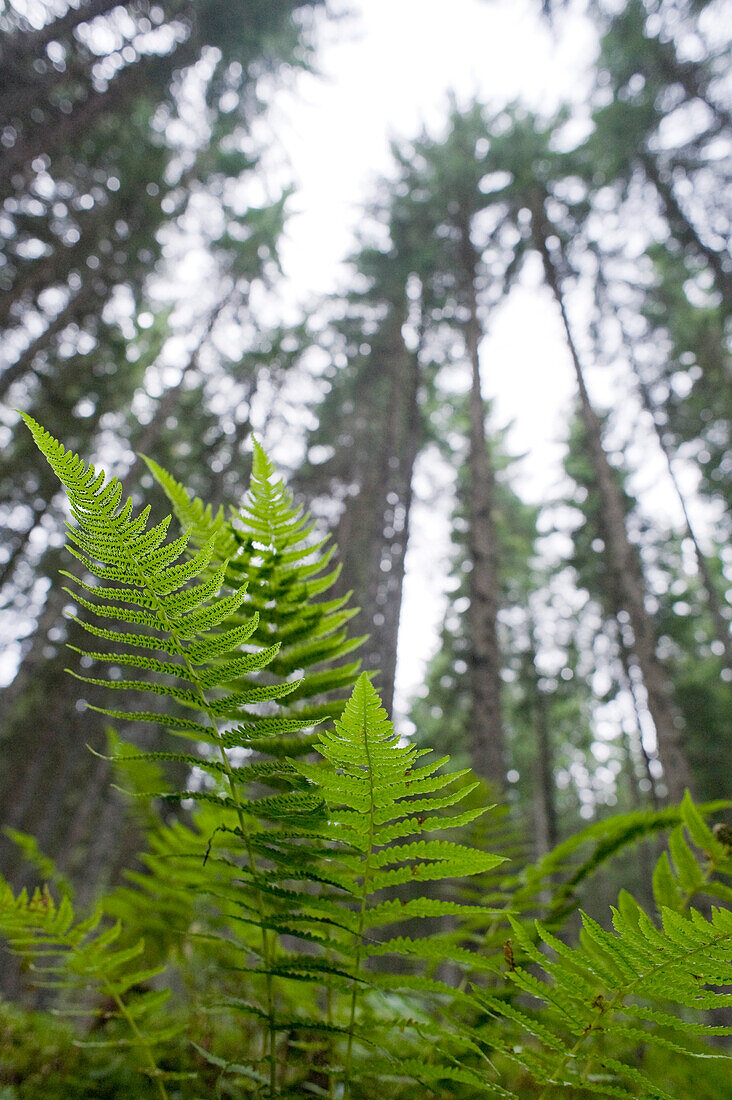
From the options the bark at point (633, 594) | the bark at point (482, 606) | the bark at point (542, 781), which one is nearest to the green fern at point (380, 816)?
the bark at point (482, 606)

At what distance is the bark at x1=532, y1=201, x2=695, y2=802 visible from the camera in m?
8.12

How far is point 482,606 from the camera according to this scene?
888 cm

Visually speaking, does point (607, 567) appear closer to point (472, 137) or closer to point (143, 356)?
point (472, 137)

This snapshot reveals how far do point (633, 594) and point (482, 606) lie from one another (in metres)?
2.87

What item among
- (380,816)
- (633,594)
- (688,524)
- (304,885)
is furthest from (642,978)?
(688,524)

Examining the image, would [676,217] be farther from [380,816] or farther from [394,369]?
[380,816]

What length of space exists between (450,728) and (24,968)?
1581cm

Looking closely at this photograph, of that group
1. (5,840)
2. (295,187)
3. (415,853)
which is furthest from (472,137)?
(5,840)

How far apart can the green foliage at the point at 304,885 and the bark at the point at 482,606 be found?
435 cm

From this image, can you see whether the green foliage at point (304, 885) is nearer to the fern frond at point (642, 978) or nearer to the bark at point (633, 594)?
→ the fern frond at point (642, 978)

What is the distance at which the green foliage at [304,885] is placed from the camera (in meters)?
0.95

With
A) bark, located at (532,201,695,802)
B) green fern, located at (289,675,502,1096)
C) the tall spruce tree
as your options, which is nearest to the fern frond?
green fern, located at (289,675,502,1096)

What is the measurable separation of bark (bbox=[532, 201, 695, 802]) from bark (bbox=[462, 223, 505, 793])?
2.15 metres

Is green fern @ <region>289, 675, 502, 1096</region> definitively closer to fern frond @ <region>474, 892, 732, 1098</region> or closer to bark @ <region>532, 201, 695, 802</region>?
fern frond @ <region>474, 892, 732, 1098</region>
